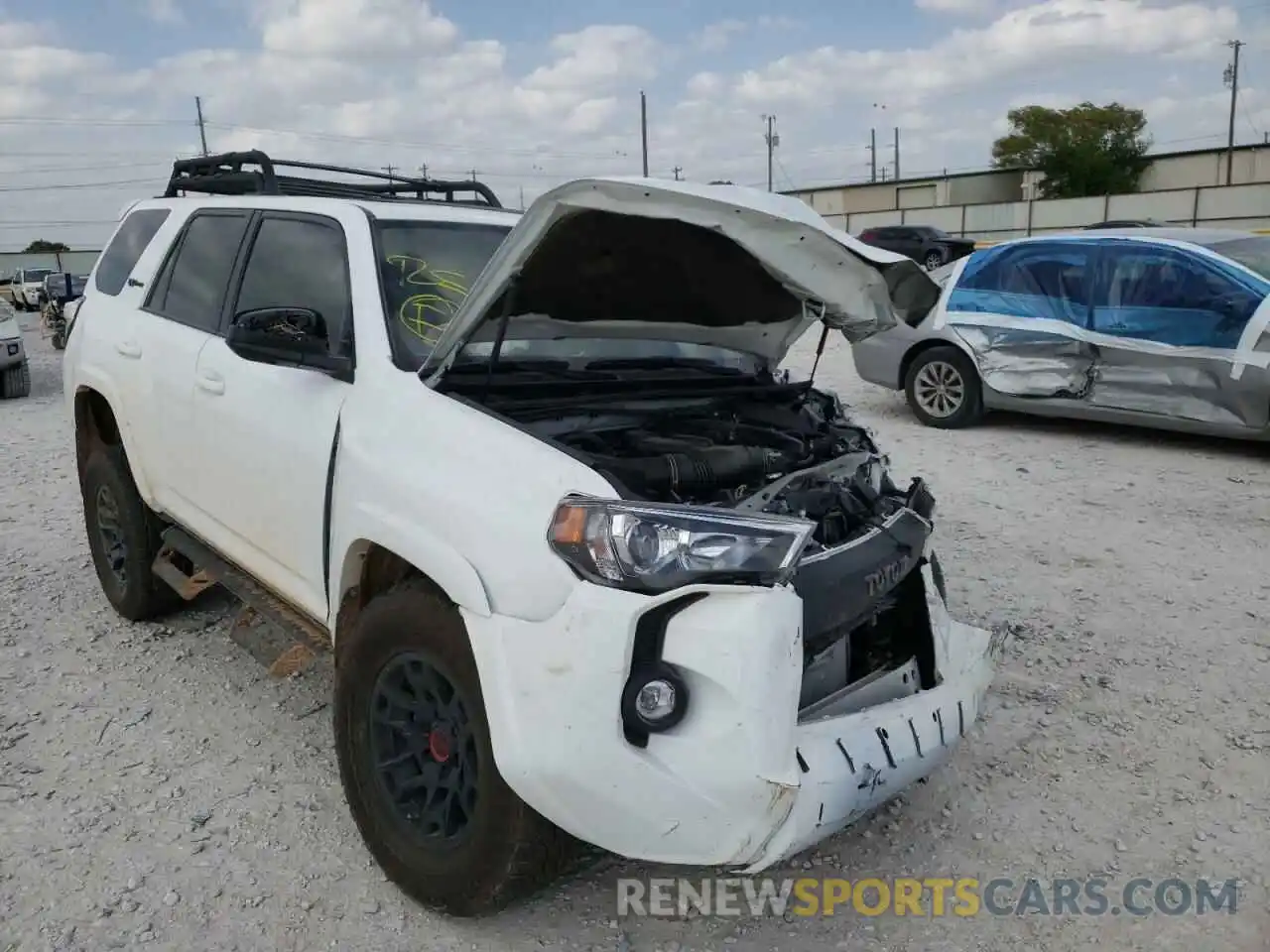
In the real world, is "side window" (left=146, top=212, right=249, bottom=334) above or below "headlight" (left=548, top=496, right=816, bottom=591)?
above

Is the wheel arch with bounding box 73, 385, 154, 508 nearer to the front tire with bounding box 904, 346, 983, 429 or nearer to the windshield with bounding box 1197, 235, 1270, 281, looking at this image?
the front tire with bounding box 904, 346, 983, 429

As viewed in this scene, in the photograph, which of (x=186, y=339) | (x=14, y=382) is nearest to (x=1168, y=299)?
(x=186, y=339)

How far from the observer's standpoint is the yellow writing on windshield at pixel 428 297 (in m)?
3.03

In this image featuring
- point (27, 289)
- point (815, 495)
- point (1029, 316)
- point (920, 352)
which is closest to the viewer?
point (815, 495)

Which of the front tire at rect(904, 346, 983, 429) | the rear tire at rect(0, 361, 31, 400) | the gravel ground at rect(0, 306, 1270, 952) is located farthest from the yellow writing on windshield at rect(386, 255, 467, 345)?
the rear tire at rect(0, 361, 31, 400)

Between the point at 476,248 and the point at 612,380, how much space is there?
2.40 ft

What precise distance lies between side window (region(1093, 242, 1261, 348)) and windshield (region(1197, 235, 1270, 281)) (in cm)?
21

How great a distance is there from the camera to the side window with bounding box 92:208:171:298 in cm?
452

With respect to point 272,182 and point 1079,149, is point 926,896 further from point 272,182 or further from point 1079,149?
point 1079,149

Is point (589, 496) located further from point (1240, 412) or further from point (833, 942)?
point (1240, 412)

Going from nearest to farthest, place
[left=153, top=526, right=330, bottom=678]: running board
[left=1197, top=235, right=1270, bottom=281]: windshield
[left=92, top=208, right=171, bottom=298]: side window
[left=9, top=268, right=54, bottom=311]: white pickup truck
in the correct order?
[left=153, top=526, right=330, bottom=678]: running board
[left=92, top=208, right=171, bottom=298]: side window
[left=1197, top=235, right=1270, bottom=281]: windshield
[left=9, top=268, right=54, bottom=311]: white pickup truck

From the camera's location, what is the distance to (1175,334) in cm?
729

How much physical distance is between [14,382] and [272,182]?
10048 mm

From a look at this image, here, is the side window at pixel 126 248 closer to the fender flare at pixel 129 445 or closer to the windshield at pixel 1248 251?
the fender flare at pixel 129 445
